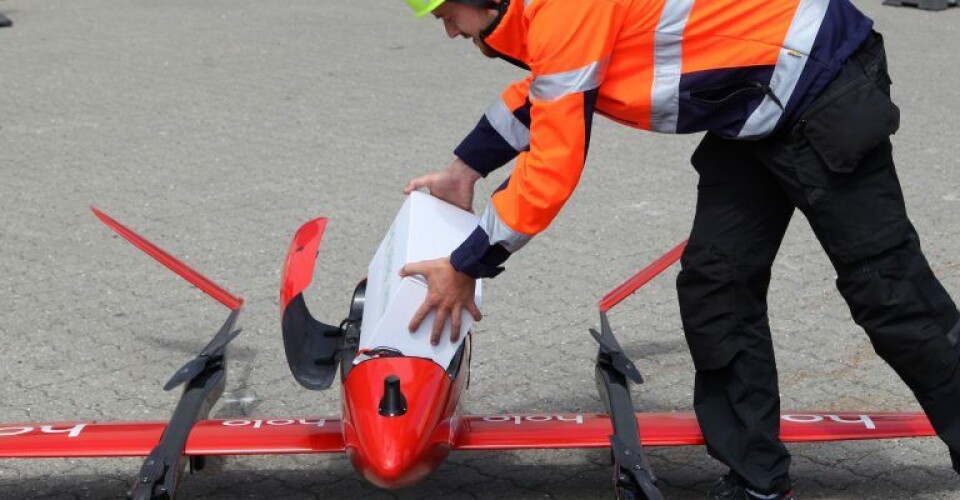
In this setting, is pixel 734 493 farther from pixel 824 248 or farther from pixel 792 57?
pixel 792 57

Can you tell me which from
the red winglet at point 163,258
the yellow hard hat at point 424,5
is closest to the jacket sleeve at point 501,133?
the yellow hard hat at point 424,5

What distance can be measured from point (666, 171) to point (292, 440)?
446cm

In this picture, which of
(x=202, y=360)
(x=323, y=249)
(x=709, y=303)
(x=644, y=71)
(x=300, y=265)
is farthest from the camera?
(x=323, y=249)

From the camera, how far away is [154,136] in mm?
Answer: 8539

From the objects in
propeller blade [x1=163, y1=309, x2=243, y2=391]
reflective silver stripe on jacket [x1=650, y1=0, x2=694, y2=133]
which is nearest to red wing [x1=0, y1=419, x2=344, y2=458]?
propeller blade [x1=163, y1=309, x2=243, y2=391]

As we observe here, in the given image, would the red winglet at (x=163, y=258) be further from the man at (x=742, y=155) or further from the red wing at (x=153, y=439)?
the man at (x=742, y=155)

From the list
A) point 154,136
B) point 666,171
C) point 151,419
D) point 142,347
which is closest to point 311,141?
point 154,136

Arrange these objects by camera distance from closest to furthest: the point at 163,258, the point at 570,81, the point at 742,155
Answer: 1. the point at 570,81
2. the point at 742,155
3. the point at 163,258

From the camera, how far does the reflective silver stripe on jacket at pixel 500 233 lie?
337cm

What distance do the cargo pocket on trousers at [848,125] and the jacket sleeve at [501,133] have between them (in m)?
0.86

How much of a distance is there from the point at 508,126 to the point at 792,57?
92 cm

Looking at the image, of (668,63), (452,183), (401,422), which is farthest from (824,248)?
(401,422)

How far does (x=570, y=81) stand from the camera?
321cm

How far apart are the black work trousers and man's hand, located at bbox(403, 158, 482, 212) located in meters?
0.67
